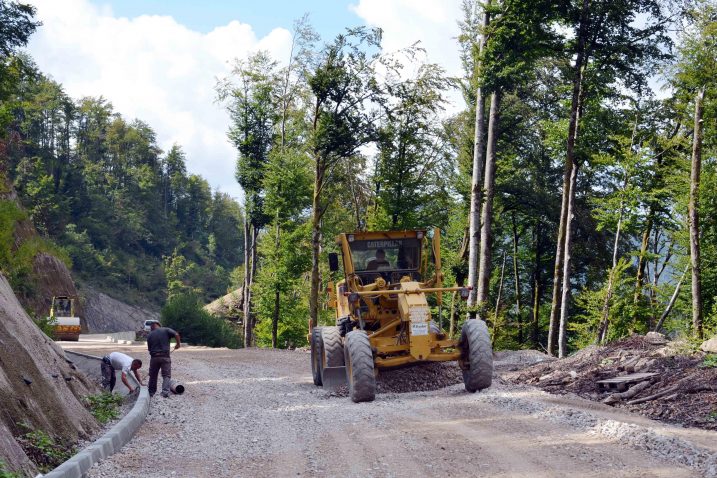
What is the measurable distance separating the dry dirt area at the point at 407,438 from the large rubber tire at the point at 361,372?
0.30 metres

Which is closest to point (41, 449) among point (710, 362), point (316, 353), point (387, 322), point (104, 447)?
point (104, 447)

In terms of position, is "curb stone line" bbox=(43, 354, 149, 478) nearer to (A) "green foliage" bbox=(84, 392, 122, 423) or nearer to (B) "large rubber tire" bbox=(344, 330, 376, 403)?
(A) "green foliage" bbox=(84, 392, 122, 423)

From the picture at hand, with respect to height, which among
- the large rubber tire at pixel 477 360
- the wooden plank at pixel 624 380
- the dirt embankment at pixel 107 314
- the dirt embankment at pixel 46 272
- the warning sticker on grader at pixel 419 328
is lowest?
the dirt embankment at pixel 107 314

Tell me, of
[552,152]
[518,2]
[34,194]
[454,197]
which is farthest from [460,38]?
[34,194]

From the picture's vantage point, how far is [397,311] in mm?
14977

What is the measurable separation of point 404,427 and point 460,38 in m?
17.6

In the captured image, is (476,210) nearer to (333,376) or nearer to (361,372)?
(333,376)

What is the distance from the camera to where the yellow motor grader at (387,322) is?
13398 mm

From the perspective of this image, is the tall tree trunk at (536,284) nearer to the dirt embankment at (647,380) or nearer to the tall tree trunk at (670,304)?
the tall tree trunk at (670,304)

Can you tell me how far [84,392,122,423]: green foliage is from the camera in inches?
464

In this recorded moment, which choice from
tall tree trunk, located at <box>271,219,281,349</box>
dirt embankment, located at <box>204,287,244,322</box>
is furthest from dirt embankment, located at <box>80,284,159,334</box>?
tall tree trunk, located at <box>271,219,281,349</box>

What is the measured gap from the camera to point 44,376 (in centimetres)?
999

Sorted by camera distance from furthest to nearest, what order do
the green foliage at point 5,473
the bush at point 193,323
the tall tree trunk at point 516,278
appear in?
1. the tall tree trunk at point 516,278
2. the bush at point 193,323
3. the green foliage at point 5,473

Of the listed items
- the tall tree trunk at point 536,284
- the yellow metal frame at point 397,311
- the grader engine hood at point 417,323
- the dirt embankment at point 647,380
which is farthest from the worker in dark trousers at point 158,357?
the tall tree trunk at point 536,284
